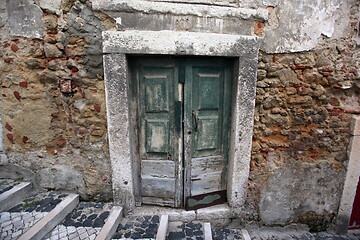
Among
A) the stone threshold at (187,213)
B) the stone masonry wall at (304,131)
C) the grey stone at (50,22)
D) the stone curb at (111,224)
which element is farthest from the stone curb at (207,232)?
the grey stone at (50,22)

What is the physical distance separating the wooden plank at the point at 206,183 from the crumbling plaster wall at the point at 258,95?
0.44m

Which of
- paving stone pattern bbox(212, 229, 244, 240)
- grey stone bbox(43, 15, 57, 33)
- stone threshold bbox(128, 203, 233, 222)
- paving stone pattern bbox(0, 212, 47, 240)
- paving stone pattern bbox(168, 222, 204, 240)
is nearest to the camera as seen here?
paving stone pattern bbox(0, 212, 47, 240)

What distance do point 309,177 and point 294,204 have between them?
16.6 inches

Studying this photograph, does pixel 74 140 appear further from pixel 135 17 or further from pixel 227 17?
pixel 227 17

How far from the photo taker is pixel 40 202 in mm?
2029

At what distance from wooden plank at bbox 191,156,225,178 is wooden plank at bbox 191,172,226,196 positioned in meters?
0.05

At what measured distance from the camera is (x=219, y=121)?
7.58 ft

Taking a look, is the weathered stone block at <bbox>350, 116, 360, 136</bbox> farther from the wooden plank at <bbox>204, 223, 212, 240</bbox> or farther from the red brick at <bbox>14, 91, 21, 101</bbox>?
the red brick at <bbox>14, 91, 21, 101</bbox>

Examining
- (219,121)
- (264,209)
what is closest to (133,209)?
(219,121)

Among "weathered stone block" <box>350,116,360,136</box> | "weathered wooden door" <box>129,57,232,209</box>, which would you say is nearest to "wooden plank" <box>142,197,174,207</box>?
"weathered wooden door" <box>129,57,232,209</box>

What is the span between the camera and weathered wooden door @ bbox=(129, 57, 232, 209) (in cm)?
212

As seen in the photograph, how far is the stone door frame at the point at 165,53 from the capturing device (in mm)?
1886

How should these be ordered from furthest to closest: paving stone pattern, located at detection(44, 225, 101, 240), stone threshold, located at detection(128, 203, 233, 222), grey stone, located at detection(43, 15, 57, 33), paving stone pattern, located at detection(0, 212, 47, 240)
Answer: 1. stone threshold, located at detection(128, 203, 233, 222)
2. grey stone, located at detection(43, 15, 57, 33)
3. paving stone pattern, located at detection(44, 225, 101, 240)
4. paving stone pattern, located at detection(0, 212, 47, 240)

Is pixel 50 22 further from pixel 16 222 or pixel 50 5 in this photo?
pixel 16 222
